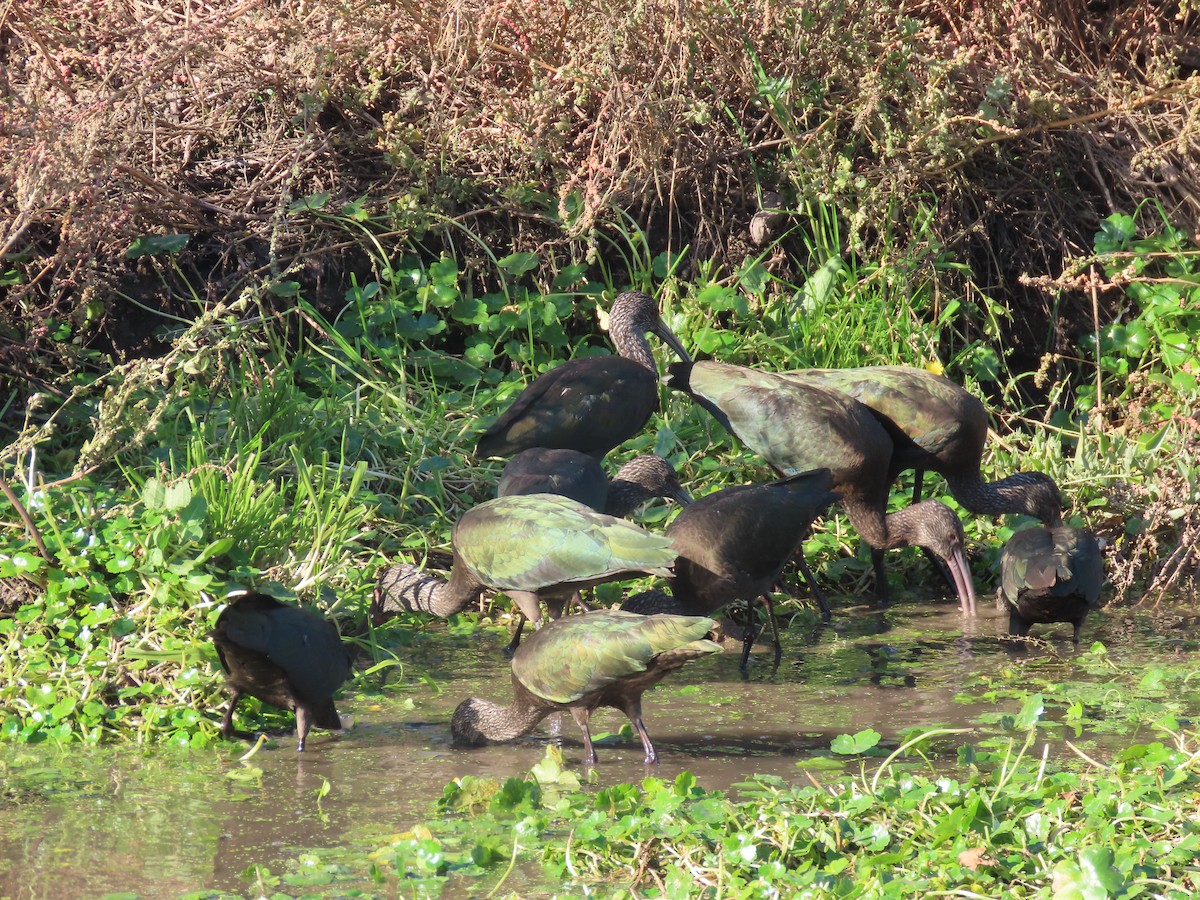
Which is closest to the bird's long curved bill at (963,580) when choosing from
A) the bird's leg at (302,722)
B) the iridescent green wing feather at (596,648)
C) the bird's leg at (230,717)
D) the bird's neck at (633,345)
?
the bird's neck at (633,345)

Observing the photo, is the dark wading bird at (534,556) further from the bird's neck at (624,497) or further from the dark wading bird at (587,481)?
the bird's neck at (624,497)

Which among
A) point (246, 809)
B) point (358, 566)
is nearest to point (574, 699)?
point (246, 809)

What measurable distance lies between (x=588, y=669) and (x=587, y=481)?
165 centimetres

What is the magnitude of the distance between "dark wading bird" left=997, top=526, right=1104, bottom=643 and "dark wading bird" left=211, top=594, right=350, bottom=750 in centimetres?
266

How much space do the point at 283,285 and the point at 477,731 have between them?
368 centimetres

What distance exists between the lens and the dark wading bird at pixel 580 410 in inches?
264

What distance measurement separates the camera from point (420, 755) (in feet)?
15.6

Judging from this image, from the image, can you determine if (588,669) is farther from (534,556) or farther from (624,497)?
(624,497)

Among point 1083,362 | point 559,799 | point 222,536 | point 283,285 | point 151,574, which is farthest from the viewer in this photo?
point 1083,362

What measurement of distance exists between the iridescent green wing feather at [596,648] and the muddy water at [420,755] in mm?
286

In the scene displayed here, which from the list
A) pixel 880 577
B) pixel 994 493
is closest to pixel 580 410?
pixel 880 577

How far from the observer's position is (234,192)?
822 centimetres

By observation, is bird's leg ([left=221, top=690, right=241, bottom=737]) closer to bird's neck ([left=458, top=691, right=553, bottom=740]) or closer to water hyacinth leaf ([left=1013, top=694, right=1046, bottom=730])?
bird's neck ([left=458, top=691, right=553, bottom=740])

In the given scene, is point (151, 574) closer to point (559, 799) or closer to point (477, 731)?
point (477, 731)
